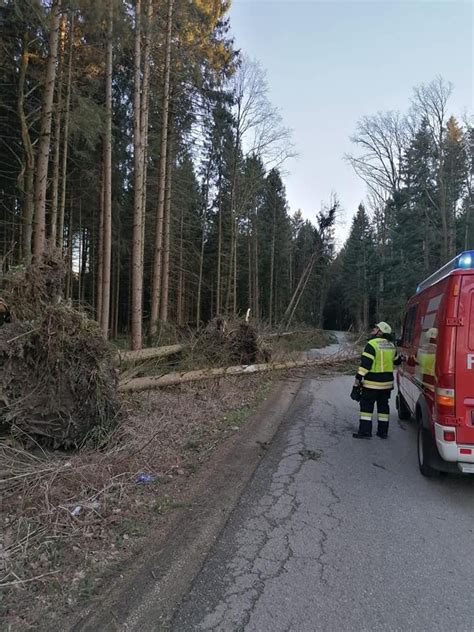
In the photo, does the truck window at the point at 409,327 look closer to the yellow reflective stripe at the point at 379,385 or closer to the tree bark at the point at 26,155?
the yellow reflective stripe at the point at 379,385

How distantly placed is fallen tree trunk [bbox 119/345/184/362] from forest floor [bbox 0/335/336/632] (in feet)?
4.62

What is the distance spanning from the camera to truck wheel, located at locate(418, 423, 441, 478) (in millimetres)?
5207

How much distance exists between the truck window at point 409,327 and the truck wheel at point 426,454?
84.9 inches

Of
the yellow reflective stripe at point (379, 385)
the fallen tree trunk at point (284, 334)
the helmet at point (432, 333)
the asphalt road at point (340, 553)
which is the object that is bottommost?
the asphalt road at point (340, 553)

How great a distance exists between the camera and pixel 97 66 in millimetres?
14984

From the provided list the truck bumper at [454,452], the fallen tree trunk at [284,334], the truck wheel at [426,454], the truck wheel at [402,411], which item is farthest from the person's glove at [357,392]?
the fallen tree trunk at [284,334]

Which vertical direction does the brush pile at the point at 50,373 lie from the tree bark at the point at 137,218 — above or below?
below

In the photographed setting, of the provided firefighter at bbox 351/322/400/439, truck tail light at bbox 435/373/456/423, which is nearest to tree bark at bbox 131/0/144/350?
firefighter at bbox 351/322/400/439

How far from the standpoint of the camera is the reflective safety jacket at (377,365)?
713 cm

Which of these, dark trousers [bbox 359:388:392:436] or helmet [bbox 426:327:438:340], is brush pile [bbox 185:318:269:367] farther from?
helmet [bbox 426:327:438:340]

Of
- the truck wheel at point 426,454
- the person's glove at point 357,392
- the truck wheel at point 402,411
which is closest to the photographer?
the truck wheel at point 426,454

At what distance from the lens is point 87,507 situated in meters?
4.04

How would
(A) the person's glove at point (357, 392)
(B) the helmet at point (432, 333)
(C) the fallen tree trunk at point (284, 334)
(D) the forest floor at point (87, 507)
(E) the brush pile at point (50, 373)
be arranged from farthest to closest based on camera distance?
(C) the fallen tree trunk at point (284, 334) → (A) the person's glove at point (357, 392) → (E) the brush pile at point (50, 373) → (B) the helmet at point (432, 333) → (D) the forest floor at point (87, 507)

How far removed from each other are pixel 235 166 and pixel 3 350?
24117mm
